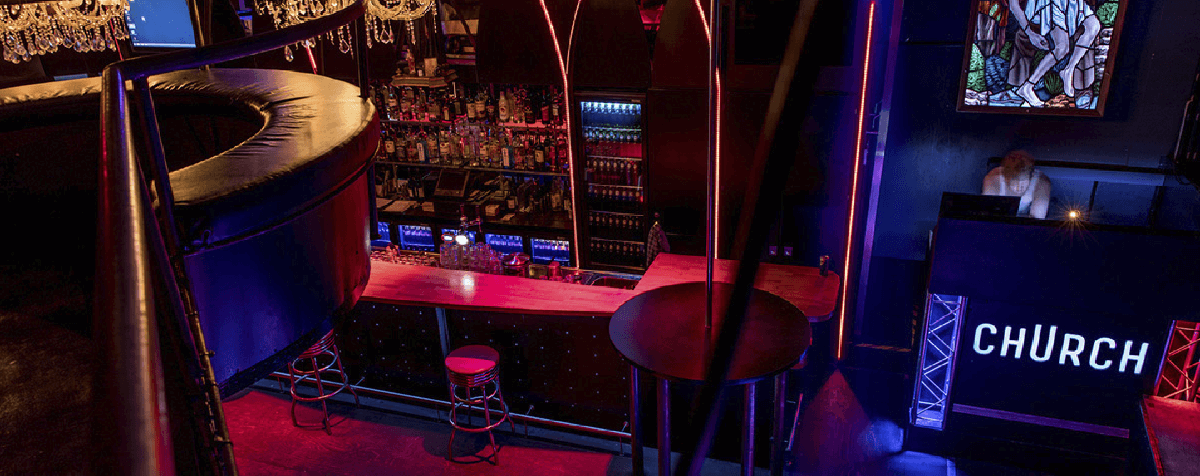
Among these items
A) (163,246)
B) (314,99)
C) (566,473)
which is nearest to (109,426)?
(163,246)

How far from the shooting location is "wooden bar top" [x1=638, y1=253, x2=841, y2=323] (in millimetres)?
3704

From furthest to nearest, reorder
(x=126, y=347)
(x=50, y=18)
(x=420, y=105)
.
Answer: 1. (x=420, y=105)
2. (x=50, y=18)
3. (x=126, y=347)

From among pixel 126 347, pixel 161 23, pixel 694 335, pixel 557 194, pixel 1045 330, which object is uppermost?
pixel 161 23

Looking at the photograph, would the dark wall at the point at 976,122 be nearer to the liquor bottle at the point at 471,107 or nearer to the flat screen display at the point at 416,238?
the liquor bottle at the point at 471,107

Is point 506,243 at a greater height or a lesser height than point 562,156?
lesser

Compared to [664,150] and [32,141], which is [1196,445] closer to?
[664,150]

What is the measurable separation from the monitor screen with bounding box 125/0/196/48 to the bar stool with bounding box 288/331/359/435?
3.45m

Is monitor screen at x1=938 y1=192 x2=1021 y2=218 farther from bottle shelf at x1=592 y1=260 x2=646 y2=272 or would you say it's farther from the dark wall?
bottle shelf at x1=592 y1=260 x2=646 y2=272

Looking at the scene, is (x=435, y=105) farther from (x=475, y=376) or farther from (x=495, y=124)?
(x=475, y=376)

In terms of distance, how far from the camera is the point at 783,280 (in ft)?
13.2

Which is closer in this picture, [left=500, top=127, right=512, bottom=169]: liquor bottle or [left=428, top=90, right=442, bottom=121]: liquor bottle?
[left=500, top=127, right=512, bottom=169]: liquor bottle

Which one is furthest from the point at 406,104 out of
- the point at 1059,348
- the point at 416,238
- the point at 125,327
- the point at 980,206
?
the point at 125,327

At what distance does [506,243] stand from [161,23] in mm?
3844

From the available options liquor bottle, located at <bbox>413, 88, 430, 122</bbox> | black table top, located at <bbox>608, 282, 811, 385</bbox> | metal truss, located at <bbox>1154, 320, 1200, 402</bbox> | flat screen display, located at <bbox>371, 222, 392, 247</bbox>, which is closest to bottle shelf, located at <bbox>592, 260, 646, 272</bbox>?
liquor bottle, located at <bbox>413, 88, 430, 122</bbox>
